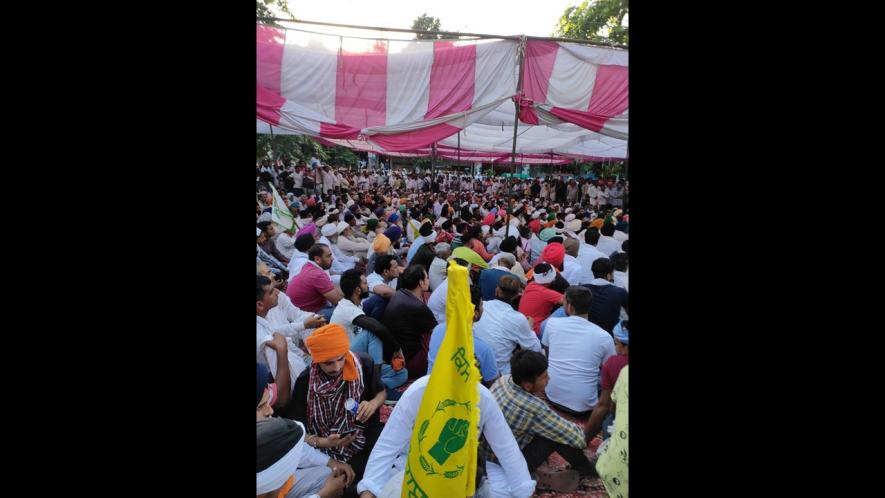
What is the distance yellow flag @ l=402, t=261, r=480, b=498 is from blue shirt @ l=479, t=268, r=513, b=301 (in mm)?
3445

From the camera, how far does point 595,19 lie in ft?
55.1

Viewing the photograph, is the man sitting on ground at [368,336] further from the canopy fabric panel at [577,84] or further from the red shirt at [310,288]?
the canopy fabric panel at [577,84]

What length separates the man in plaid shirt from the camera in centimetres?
279

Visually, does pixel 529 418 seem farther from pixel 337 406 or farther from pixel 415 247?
pixel 415 247

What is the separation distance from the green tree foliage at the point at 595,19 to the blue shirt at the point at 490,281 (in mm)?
12165

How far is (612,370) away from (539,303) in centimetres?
167

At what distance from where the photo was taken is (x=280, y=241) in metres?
7.29

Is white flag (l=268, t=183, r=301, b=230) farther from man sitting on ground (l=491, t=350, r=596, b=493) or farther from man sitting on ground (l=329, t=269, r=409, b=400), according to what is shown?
man sitting on ground (l=491, t=350, r=596, b=493)

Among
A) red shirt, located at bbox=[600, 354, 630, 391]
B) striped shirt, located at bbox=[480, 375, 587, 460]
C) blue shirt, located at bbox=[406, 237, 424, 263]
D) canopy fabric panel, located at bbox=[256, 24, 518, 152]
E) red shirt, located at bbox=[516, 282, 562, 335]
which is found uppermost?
canopy fabric panel, located at bbox=[256, 24, 518, 152]

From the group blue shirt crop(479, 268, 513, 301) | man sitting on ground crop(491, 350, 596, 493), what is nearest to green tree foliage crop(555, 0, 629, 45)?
blue shirt crop(479, 268, 513, 301)

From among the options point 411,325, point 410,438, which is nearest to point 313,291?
point 411,325
